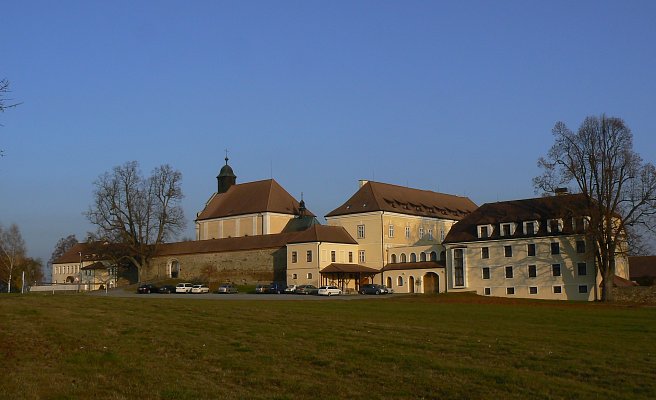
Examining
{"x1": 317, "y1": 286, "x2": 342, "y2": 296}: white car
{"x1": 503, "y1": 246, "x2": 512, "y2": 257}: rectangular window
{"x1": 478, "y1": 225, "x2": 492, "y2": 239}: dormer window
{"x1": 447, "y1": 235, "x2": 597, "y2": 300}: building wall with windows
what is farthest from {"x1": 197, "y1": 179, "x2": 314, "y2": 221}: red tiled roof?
{"x1": 503, "y1": 246, "x2": 512, "y2": 257}: rectangular window

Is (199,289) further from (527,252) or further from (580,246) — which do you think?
(580,246)

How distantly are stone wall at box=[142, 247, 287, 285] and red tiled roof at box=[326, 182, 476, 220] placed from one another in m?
9.82

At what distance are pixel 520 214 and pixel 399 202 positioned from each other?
18.6 metres

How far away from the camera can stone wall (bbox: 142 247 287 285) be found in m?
79.6

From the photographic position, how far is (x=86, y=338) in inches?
780

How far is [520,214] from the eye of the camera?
69.5 m

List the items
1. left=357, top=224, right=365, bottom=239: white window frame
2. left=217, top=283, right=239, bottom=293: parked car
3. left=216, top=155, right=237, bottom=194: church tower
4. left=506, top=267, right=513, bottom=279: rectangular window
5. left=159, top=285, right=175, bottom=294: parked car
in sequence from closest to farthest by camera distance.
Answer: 1. left=506, top=267, right=513, bottom=279: rectangular window
2. left=217, top=283, right=239, bottom=293: parked car
3. left=159, top=285, right=175, bottom=294: parked car
4. left=357, top=224, right=365, bottom=239: white window frame
5. left=216, top=155, right=237, bottom=194: church tower

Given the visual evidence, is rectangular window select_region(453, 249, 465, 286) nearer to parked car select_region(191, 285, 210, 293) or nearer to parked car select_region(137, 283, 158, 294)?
parked car select_region(191, 285, 210, 293)

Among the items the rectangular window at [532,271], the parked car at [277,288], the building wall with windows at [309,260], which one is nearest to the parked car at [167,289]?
the parked car at [277,288]

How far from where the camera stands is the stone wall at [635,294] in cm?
5722

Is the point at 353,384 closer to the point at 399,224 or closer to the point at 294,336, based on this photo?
the point at 294,336

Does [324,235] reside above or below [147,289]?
above

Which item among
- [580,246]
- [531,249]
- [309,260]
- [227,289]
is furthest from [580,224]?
[227,289]

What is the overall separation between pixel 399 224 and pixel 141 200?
98.5 ft
